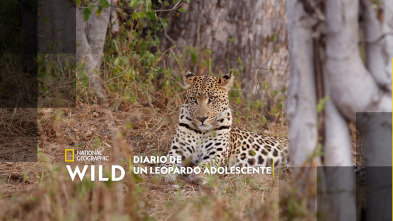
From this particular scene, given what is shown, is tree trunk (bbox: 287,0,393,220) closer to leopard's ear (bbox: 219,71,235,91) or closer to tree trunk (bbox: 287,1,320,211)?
tree trunk (bbox: 287,1,320,211)

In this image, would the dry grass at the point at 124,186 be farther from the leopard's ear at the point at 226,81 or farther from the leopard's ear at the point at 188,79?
the leopard's ear at the point at 226,81

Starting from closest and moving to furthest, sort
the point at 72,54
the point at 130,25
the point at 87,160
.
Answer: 1. the point at 87,160
2. the point at 72,54
3. the point at 130,25

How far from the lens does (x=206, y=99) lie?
6.93m

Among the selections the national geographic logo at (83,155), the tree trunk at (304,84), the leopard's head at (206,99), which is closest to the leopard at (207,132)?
the leopard's head at (206,99)

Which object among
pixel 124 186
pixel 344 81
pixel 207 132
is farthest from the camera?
pixel 207 132

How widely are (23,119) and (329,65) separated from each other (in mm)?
5197

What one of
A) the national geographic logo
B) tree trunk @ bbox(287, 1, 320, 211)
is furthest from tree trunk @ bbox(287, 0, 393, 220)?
the national geographic logo

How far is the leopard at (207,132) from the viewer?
6.92m

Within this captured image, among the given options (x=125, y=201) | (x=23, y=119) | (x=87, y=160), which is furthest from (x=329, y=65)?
(x=23, y=119)

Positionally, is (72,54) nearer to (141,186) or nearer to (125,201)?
(141,186)

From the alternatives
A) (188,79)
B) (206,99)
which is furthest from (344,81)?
(188,79)

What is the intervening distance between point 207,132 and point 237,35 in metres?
3.23

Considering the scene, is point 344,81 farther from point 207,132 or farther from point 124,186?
point 207,132

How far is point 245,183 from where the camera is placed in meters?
6.27
